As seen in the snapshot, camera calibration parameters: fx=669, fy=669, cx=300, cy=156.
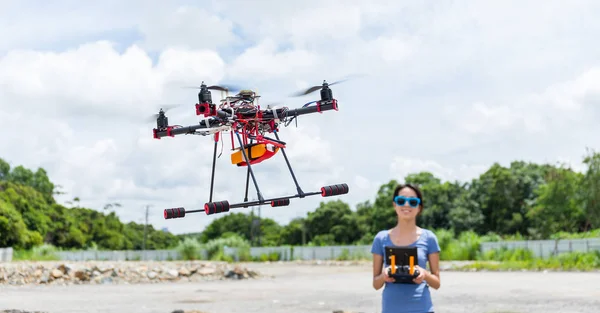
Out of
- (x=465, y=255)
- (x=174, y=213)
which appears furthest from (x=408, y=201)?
(x=465, y=255)

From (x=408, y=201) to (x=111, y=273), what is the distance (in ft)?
92.7

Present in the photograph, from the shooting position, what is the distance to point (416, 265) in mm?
4984

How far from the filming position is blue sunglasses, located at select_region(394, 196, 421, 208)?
4.90 metres

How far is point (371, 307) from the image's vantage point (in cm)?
1722

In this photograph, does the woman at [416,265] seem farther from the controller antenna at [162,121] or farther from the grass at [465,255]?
the grass at [465,255]

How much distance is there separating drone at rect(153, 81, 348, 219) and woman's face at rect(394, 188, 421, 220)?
1785 mm

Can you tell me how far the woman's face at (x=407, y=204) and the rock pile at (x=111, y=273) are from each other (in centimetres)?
2690

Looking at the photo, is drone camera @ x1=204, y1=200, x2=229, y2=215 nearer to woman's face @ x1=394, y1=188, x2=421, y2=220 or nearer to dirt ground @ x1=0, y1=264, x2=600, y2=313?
woman's face @ x1=394, y1=188, x2=421, y2=220

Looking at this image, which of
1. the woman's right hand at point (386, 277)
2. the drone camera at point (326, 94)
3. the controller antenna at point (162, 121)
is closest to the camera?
the woman's right hand at point (386, 277)

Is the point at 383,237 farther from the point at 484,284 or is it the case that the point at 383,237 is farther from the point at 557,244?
the point at 557,244

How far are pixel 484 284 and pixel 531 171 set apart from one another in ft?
179

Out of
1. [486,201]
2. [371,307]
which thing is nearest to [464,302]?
[371,307]

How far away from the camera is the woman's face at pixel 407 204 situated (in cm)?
491

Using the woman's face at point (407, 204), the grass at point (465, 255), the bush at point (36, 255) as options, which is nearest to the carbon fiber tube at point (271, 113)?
the woman's face at point (407, 204)
